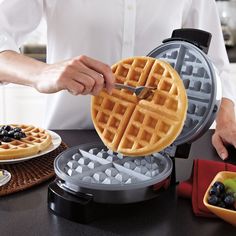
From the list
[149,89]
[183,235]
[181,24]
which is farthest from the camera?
[181,24]

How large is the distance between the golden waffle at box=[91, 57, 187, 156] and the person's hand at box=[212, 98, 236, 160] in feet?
1.08

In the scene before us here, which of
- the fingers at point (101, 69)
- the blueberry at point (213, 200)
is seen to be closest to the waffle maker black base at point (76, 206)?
the blueberry at point (213, 200)

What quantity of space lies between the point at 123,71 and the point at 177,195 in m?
0.29

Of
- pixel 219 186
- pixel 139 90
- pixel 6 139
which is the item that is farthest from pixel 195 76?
pixel 6 139

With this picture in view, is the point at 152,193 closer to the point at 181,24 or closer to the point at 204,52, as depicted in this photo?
the point at 204,52

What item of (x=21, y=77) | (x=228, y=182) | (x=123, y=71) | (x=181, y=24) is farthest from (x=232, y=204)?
(x=181, y=24)

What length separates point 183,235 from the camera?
774mm

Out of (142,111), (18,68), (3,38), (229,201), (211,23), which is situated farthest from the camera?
(211,23)

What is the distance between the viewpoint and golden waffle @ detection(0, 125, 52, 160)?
1031mm

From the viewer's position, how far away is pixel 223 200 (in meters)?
0.81

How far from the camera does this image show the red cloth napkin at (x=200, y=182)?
85 centimetres

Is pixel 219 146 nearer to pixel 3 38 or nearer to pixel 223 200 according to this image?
pixel 223 200

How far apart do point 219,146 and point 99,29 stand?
51cm

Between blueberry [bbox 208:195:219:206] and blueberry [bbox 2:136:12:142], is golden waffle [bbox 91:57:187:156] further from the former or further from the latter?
blueberry [bbox 2:136:12:142]
